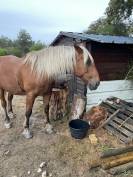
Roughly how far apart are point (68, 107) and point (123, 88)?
5.47ft

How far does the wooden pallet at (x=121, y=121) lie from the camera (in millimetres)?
5451

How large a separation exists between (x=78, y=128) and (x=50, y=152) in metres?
0.93

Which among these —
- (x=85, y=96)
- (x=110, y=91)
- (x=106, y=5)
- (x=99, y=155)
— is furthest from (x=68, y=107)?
(x=106, y=5)

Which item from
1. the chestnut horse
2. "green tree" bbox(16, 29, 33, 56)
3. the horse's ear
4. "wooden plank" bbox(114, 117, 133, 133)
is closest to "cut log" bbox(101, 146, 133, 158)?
"wooden plank" bbox(114, 117, 133, 133)

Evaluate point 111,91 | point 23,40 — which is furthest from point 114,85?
point 23,40

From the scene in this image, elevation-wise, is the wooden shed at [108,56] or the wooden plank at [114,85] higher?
the wooden shed at [108,56]

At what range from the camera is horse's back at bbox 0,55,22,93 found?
568 cm

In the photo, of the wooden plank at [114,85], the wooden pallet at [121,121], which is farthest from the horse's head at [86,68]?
the wooden plank at [114,85]

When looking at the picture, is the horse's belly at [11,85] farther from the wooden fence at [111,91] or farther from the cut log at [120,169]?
the cut log at [120,169]

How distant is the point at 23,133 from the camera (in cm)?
575

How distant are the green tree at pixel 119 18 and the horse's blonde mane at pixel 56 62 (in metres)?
13.1

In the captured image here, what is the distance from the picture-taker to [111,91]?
7.18 meters

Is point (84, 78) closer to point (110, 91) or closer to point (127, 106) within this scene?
point (127, 106)

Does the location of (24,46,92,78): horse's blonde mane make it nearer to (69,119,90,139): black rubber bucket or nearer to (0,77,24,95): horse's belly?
(0,77,24,95): horse's belly
